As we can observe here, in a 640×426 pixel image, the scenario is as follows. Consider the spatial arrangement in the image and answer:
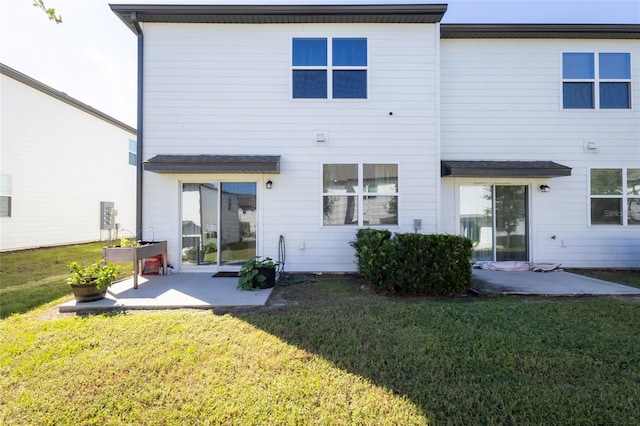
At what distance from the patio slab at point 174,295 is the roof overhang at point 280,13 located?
5.90 m

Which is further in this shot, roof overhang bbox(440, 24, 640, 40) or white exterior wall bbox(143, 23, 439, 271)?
roof overhang bbox(440, 24, 640, 40)

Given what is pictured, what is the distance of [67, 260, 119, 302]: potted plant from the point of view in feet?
15.4

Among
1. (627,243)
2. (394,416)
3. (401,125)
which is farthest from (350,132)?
(627,243)

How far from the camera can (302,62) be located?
7.04m

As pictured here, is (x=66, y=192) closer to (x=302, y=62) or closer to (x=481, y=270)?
(x=302, y=62)

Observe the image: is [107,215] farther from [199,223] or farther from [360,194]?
[360,194]

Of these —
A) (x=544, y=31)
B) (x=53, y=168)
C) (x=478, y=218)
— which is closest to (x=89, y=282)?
(x=478, y=218)

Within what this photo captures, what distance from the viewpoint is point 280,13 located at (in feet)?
21.8

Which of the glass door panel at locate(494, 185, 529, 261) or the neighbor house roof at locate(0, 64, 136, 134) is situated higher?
the neighbor house roof at locate(0, 64, 136, 134)

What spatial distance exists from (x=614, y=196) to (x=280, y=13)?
9.47 metres

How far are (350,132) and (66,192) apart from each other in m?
12.5

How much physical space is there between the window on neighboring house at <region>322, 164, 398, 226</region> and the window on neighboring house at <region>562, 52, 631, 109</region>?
519 centimetres

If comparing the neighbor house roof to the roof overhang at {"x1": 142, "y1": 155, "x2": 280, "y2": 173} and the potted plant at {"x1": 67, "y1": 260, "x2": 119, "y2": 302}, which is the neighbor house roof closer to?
the roof overhang at {"x1": 142, "y1": 155, "x2": 280, "y2": 173}

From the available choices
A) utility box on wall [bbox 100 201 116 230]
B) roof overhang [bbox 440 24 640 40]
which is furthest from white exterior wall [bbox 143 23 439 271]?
utility box on wall [bbox 100 201 116 230]
